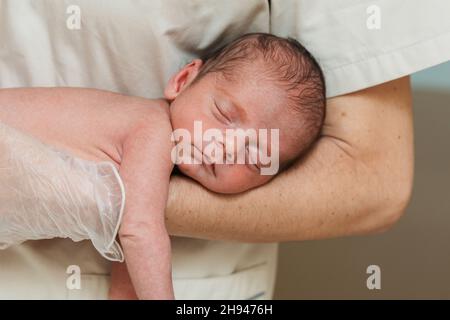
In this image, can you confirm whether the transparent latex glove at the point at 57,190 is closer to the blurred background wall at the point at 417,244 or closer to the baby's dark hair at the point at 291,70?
the baby's dark hair at the point at 291,70

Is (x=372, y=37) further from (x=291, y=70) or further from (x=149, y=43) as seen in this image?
(x=149, y=43)

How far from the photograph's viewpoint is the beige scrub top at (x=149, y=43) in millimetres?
1062

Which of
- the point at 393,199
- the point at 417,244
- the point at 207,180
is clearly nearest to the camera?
the point at 207,180

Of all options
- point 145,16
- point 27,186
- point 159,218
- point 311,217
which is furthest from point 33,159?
point 311,217

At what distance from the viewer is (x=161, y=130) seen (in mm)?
985

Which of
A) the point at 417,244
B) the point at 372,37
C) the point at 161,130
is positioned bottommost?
the point at 417,244

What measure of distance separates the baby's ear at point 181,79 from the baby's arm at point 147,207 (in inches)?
2.8

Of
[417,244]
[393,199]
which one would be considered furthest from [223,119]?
[417,244]

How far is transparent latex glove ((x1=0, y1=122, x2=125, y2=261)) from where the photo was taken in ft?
3.02

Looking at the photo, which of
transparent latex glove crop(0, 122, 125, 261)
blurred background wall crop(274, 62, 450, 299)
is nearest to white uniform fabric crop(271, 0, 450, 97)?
transparent latex glove crop(0, 122, 125, 261)

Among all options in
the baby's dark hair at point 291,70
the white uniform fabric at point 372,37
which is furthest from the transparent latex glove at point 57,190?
the white uniform fabric at point 372,37

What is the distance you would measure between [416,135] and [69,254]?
3.09ft

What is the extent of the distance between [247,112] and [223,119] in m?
0.04

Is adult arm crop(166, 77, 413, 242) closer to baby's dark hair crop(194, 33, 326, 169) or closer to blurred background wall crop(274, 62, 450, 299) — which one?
baby's dark hair crop(194, 33, 326, 169)
